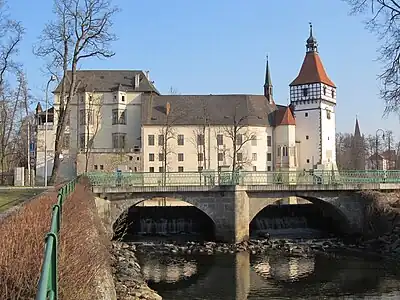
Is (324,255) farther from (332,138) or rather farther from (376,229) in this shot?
(332,138)

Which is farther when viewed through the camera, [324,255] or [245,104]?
[245,104]

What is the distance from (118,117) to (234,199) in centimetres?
4045

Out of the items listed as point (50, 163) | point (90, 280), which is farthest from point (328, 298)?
point (50, 163)

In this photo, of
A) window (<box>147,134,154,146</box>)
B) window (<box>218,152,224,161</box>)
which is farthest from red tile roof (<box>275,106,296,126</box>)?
window (<box>147,134,154,146</box>)

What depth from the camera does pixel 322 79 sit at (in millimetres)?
70312

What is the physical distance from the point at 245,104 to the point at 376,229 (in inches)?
1694

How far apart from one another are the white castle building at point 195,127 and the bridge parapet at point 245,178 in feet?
104

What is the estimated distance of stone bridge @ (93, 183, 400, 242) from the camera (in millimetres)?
30406

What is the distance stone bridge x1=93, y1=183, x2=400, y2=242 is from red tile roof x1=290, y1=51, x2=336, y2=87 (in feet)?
130

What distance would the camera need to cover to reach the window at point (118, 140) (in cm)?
6756

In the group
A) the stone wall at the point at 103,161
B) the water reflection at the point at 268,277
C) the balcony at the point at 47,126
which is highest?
the balcony at the point at 47,126

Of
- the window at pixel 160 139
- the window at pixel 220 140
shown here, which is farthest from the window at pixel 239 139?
the window at pixel 160 139

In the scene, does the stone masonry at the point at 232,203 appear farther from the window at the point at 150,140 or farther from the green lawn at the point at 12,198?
the window at the point at 150,140

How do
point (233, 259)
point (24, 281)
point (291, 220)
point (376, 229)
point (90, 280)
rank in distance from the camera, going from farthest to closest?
point (291, 220) → point (376, 229) → point (233, 259) → point (90, 280) → point (24, 281)
